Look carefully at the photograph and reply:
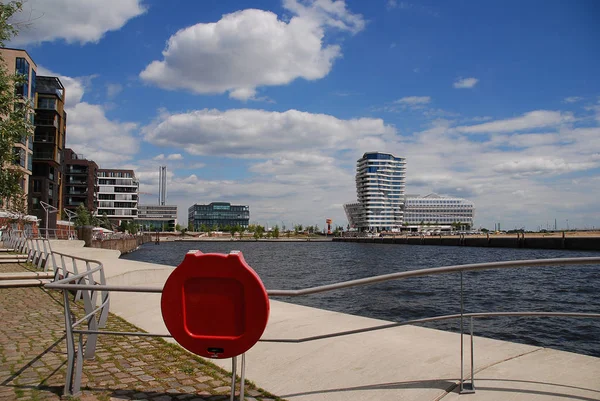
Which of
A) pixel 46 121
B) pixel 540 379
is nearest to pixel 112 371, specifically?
pixel 540 379

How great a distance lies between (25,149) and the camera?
53.3 metres

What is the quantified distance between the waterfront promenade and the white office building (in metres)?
135

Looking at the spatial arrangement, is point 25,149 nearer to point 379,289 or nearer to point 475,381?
point 379,289

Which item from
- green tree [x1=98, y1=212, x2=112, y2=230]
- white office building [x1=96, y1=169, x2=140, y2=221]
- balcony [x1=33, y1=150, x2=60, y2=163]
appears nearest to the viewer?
balcony [x1=33, y1=150, x2=60, y2=163]

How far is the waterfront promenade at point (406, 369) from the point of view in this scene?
14.4ft

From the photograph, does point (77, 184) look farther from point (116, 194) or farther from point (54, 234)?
point (54, 234)

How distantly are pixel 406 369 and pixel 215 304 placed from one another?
2465 mm

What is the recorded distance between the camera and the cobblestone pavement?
471 centimetres

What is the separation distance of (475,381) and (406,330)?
2.69 meters

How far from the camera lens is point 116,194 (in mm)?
133500

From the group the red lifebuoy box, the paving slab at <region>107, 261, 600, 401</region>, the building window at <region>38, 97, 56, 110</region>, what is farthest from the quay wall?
the red lifebuoy box

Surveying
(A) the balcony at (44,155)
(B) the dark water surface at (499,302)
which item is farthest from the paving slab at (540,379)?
(A) the balcony at (44,155)

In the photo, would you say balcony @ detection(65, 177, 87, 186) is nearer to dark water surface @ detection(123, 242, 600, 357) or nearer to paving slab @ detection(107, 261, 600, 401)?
dark water surface @ detection(123, 242, 600, 357)

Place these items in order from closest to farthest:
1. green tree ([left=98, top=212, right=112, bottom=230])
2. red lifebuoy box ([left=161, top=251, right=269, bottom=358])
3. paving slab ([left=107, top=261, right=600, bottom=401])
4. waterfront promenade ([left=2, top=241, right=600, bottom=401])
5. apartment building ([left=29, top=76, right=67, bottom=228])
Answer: red lifebuoy box ([left=161, top=251, right=269, bottom=358]) → waterfront promenade ([left=2, top=241, right=600, bottom=401]) → paving slab ([left=107, top=261, right=600, bottom=401]) → apartment building ([left=29, top=76, right=67, bottom=228]) → green tree ([left=98, top=212, right=112, bottom=230])
